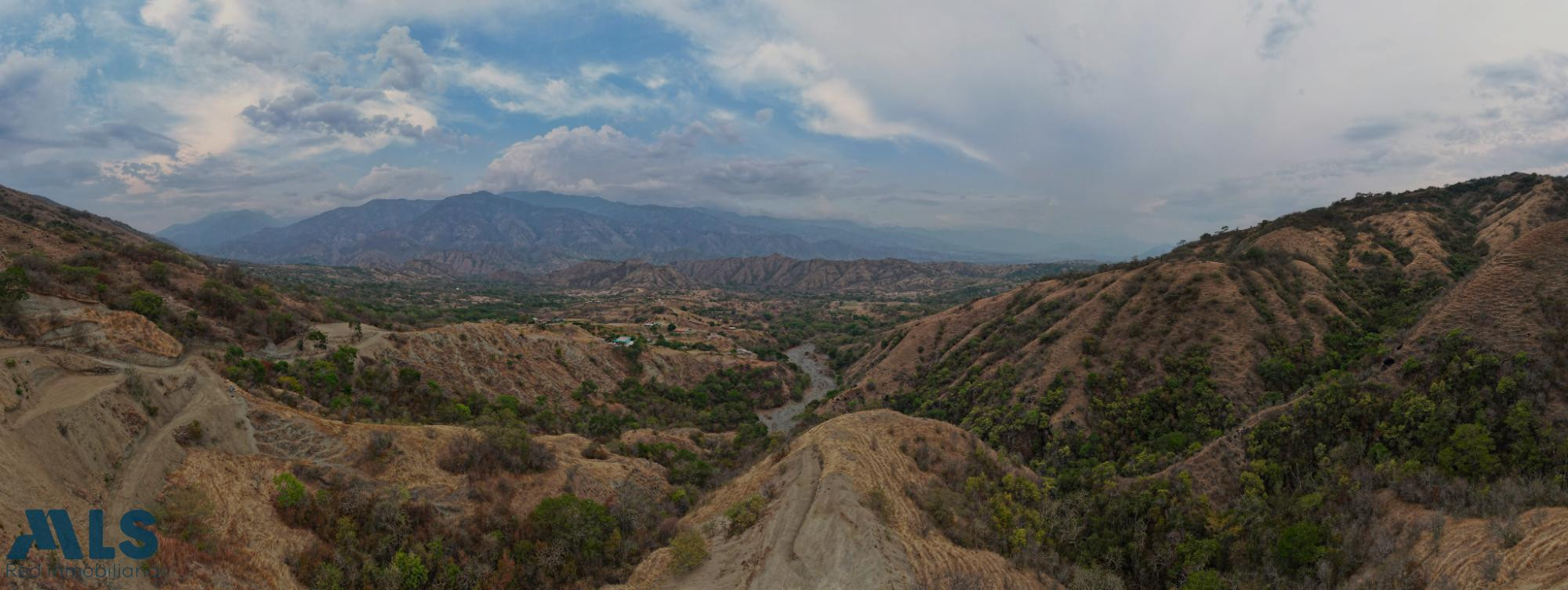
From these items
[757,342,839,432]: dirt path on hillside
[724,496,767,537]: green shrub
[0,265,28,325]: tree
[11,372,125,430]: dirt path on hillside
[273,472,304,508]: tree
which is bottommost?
[757,342,839,432]: dirt path on hillside

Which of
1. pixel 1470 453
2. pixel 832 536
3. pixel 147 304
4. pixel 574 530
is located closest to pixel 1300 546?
pixel 1470 453

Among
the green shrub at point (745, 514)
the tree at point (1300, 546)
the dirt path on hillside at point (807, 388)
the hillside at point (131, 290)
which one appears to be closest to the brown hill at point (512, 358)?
the hillside at point (131, 290)

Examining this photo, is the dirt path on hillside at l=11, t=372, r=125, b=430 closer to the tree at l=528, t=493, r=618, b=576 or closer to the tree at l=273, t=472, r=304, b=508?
the tree at l=273, t=472, r=304, b=508

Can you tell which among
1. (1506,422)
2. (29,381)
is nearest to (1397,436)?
(1506,422)

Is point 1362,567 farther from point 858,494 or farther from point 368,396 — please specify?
point 368,396

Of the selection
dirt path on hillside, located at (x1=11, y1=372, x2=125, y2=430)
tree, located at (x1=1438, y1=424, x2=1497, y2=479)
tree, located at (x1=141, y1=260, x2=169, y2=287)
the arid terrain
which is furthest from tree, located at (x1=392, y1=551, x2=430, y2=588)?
tree, located at (x1=1438, y1=424, x2=1497, y2=479)

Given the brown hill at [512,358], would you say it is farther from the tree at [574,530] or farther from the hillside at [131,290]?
the tree at [574,530]

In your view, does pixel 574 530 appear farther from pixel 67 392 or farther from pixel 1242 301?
pixel 1242 301
